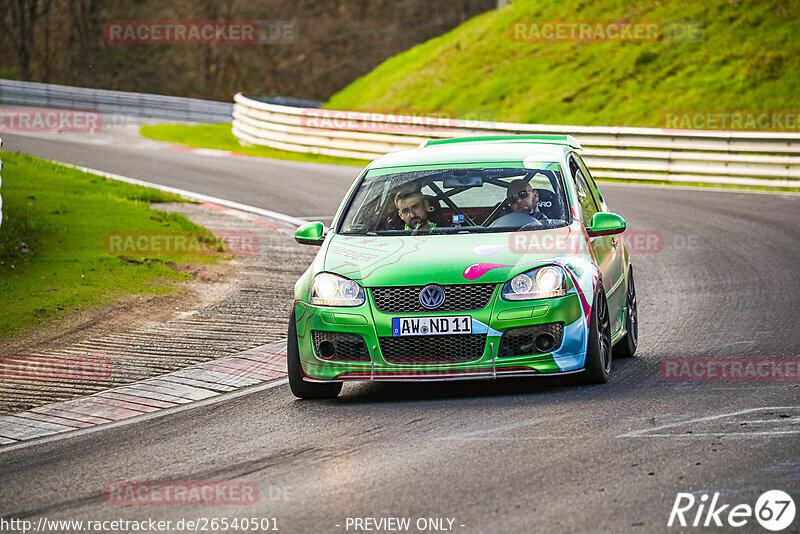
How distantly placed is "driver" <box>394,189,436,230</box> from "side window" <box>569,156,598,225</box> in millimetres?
1198

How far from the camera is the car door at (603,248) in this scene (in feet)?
29.0

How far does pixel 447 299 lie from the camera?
25.5 ft

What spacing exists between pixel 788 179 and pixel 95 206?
512 inches

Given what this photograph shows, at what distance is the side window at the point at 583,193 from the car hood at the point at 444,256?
66cm

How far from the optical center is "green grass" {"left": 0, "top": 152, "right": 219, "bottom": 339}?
11.8 meters

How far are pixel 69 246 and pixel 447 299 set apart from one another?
25.5ft

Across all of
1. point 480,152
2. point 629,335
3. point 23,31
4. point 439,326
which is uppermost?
point 23,31

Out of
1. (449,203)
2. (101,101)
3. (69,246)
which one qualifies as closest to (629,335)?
(449,203)

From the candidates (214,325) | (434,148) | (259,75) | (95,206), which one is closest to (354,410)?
(434,148)

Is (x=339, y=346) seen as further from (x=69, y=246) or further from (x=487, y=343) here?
(x=69, y=246)

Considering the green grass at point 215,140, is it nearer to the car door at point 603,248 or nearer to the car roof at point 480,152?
the car roof at point 480,152

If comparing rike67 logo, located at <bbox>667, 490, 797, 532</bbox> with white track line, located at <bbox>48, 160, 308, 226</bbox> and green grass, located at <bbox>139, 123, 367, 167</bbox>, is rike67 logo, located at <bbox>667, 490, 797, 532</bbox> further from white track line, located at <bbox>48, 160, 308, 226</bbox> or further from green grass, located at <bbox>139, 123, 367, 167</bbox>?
green grass, located at <bbox>139, 123, 367, 167</bbox>

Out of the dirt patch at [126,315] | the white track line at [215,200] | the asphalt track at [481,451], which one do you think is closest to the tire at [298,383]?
the asphalt track at [481,451]

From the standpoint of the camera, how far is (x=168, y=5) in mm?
61656
